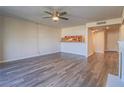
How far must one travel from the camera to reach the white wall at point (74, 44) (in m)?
7.87

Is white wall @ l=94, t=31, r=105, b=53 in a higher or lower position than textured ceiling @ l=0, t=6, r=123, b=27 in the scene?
lower

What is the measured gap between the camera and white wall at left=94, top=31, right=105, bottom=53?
9427mm

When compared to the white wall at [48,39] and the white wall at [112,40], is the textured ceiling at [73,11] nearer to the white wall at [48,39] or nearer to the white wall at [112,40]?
the white wall at [48,39]

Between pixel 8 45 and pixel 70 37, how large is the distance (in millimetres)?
4778

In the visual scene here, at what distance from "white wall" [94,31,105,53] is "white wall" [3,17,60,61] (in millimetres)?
3660

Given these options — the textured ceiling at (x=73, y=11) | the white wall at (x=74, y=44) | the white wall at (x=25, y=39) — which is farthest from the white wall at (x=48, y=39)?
the textured ceiling at (x=73, y=11)

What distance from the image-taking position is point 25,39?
660cm

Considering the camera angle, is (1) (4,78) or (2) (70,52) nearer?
(1) (4,78)

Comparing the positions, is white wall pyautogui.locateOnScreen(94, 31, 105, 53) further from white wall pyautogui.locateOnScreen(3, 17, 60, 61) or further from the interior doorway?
white wall pyautogui.locateOnScreen(3, 17, 60, 61)

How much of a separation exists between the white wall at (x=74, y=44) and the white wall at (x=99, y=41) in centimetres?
197

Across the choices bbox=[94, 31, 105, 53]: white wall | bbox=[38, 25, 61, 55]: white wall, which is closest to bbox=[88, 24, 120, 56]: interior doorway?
bbox=[94, 31, 105, 53]: white wall
